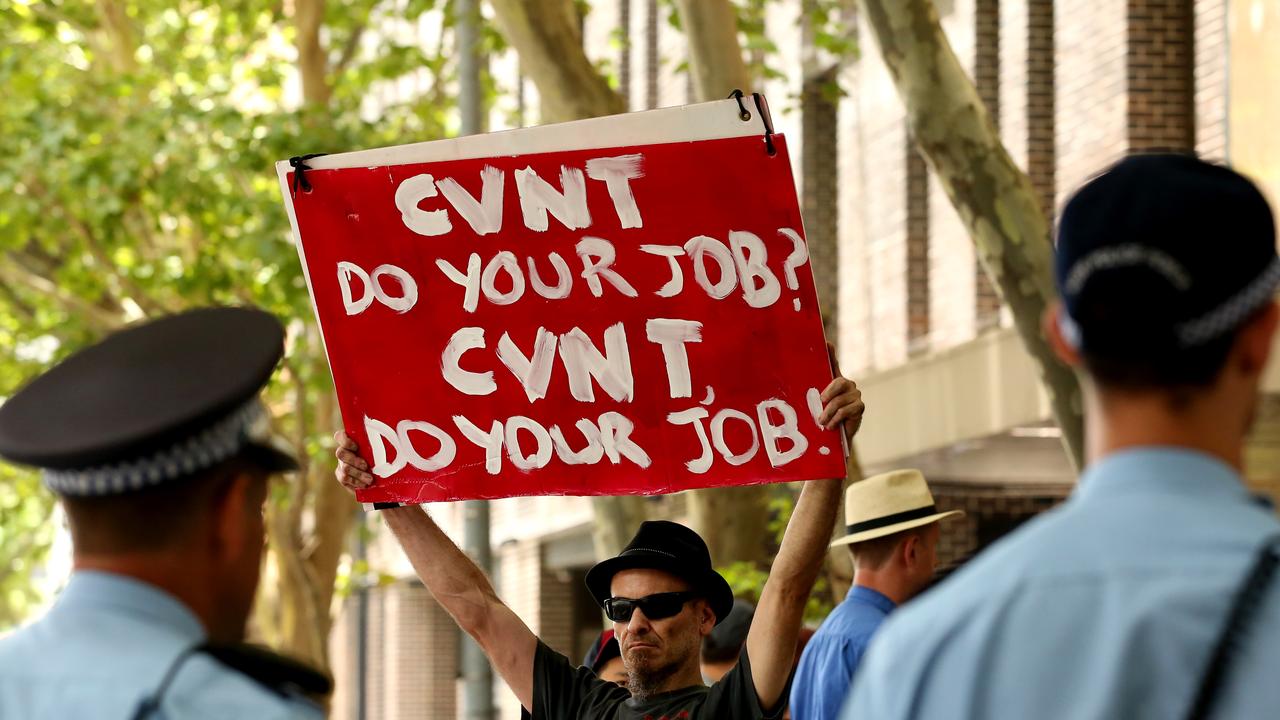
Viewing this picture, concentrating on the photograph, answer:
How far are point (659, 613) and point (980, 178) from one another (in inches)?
95.3

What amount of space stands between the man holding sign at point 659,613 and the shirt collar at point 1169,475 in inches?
87.5

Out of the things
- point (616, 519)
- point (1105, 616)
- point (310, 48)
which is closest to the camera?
point (1105, 616)

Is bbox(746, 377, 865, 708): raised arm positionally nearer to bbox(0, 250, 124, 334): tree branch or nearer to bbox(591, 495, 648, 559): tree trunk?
bbox(591, 495, 648, 559): tree trunk

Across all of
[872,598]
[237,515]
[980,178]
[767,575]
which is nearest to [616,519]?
[767,575]

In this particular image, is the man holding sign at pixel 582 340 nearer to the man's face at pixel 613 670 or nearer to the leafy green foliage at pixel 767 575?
the man's face at pixel 613 670

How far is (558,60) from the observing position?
909 centimetres

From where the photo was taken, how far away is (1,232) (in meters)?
15.5

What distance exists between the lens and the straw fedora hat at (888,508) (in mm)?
5656

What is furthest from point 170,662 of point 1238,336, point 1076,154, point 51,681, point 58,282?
point 58,282

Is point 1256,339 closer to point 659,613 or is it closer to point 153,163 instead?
point 659,613

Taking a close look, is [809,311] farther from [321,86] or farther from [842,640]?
[321,86]

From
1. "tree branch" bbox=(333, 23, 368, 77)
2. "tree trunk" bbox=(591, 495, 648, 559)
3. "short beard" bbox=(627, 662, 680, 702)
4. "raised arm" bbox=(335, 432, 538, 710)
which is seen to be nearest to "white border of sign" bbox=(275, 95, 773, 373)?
"raised arm" bbox=(335, 432, 538, 710)

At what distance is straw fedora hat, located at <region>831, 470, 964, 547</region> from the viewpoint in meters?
5.66

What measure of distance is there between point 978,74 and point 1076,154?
1.48 metres
